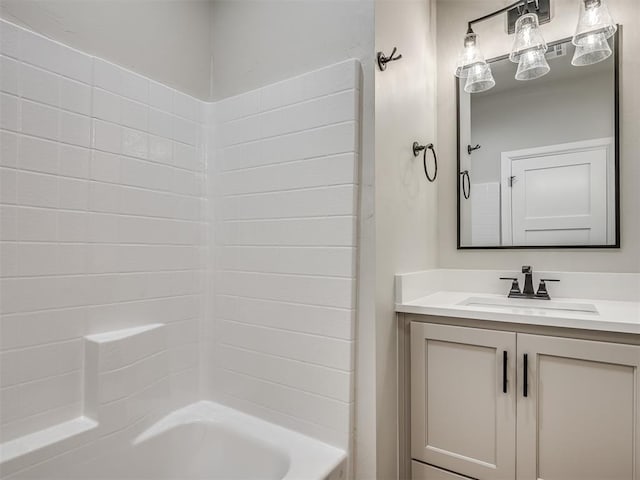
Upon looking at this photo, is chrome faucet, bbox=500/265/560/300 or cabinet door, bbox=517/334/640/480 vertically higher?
A: chrome faucet, bbox=500/265/560/300

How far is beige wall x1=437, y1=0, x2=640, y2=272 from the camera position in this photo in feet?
5.10

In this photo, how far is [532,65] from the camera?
1646 mm

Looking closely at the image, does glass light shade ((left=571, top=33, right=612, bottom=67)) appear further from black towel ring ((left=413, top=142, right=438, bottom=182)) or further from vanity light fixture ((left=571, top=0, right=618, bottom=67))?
black towel ring ((left=413, top=142, right=438, bottom=182))

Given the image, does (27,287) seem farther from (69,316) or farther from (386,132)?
(386,132)

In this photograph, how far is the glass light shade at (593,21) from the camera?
147 cm

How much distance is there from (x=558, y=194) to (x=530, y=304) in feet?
1.72

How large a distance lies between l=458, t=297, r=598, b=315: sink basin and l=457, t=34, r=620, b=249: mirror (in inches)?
10.7

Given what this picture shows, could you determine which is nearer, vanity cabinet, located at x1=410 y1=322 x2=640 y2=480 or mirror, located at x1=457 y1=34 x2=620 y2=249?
vanity cabinet, located at x1=410 y1=322 x2=640 y2=480

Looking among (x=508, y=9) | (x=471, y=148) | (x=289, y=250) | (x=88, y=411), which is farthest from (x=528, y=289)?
(x=88, y=411)

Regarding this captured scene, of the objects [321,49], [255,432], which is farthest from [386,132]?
[255,432]

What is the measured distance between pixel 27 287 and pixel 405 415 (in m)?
1.42

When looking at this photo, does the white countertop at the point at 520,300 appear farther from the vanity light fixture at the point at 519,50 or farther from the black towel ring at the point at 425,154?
the vanity light fixture at the point at 519,50

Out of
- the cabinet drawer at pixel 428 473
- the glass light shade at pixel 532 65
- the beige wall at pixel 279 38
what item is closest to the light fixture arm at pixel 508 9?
the glass light shade at pixel 532 65

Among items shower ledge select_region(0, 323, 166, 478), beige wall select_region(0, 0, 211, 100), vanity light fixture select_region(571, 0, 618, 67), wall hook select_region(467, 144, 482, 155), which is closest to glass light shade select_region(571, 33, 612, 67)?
vanity light fixture select_region(571, 0, 618, 67)
